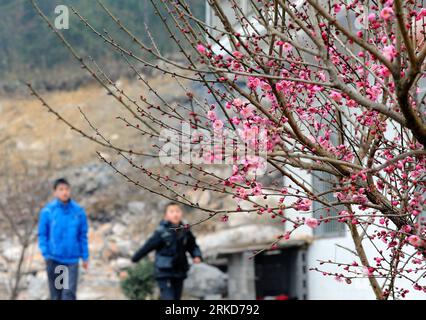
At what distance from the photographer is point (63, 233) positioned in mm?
9688

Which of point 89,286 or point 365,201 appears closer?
point 365,201

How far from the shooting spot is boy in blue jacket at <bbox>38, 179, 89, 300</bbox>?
958 centimetres

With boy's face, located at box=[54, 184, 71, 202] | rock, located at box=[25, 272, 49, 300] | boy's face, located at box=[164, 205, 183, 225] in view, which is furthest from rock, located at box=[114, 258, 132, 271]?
boy's face, located at box=[54, 184, 71, 202]

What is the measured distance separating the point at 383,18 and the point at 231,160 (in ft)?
3.33

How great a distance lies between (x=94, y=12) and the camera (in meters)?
32.0

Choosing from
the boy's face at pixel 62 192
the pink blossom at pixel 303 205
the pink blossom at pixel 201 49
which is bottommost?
the pink blossom at pixel 303 205

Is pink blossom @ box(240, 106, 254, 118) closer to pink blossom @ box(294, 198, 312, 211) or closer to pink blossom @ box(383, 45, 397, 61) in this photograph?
pink blossom @ box(294, 198, 312, 211)

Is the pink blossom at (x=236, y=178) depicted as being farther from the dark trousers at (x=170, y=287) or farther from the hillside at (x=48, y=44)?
the hillside at (x=48, y=44)

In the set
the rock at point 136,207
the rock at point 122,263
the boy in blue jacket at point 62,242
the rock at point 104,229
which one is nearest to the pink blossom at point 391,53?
the boy in blue jacket at point 62,242

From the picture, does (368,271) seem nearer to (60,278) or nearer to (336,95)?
(336,95)

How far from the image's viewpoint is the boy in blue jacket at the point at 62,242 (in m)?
9.58

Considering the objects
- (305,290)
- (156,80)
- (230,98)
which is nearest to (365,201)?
(230,98)

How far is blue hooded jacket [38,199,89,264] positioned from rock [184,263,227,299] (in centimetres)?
516

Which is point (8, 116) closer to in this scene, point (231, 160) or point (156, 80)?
point (156, 80)
